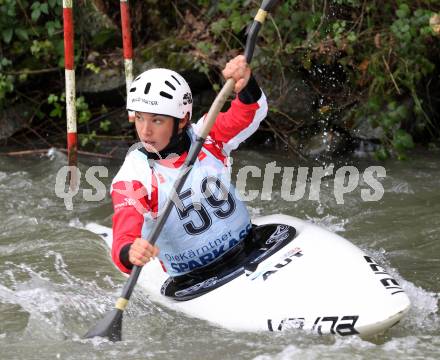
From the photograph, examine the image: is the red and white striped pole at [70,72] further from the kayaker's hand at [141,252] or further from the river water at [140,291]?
the kayaker's hand at [141,252]

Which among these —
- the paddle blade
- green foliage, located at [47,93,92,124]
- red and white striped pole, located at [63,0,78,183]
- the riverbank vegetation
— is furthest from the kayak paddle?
green foliage, located at [47,93,92,124]

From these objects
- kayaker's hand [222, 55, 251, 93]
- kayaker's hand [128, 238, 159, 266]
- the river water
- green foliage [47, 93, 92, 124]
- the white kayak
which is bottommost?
the river water

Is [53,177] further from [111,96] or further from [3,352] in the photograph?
[3,352]

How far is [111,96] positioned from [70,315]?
458cm

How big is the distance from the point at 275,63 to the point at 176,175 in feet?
12.6

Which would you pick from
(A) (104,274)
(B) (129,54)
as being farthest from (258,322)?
(B) (129,54)

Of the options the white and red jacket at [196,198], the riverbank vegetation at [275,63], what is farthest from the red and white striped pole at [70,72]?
the white and red jacket at [196,198]

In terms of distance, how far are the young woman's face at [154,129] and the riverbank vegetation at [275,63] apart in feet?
11.5

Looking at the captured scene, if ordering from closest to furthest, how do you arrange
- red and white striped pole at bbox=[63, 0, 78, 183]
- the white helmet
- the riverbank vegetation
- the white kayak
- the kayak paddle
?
the white kayak → the kayak paddle → the white helmet → red and white striped pole at bbox=[63, 0, 78, 183] → the riverbank vegetation

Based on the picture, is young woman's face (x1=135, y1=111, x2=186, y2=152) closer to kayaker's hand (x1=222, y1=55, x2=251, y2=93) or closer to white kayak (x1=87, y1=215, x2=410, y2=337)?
kayaker's hand (x1=222, y1=55, x2=251, y2=93)

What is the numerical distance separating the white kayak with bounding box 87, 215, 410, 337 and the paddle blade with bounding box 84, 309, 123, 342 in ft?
1.47

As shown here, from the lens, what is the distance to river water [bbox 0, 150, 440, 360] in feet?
12.6

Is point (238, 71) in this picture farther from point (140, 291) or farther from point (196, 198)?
point (140, 291)

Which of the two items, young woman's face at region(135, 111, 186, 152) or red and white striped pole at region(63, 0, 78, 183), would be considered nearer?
young woman's face at region(135, 111, 186, 152)
